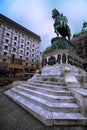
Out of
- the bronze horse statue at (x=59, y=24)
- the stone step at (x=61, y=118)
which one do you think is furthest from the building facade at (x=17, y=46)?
the stone step at (x=61, y=118)

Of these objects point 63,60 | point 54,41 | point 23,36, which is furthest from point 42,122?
point 23,36

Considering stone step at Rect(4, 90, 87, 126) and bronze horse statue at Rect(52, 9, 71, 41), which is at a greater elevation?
bronze horse statue at Rect(52, 9, 71, 41)

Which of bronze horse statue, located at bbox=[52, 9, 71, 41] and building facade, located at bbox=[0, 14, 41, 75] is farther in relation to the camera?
building facade, located at bbox=[0, 14, 41, 75]

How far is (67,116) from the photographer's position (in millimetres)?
3080

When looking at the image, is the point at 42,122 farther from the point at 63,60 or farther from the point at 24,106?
the point at 63,60

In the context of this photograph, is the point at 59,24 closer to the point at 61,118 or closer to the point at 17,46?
the point at 61,118

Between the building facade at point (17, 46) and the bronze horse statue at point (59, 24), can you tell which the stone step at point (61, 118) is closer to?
the bronze horse statue at point (59, 24)

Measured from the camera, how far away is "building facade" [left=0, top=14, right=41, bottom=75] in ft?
96.8

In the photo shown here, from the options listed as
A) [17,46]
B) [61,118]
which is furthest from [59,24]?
[17,46]

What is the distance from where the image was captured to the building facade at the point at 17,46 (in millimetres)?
29500

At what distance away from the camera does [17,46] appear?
34656 millimetres

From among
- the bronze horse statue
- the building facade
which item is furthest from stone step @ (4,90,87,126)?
the building facade

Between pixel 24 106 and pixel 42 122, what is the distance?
4.97ft

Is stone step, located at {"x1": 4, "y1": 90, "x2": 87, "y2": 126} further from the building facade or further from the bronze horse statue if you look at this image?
the building facade
